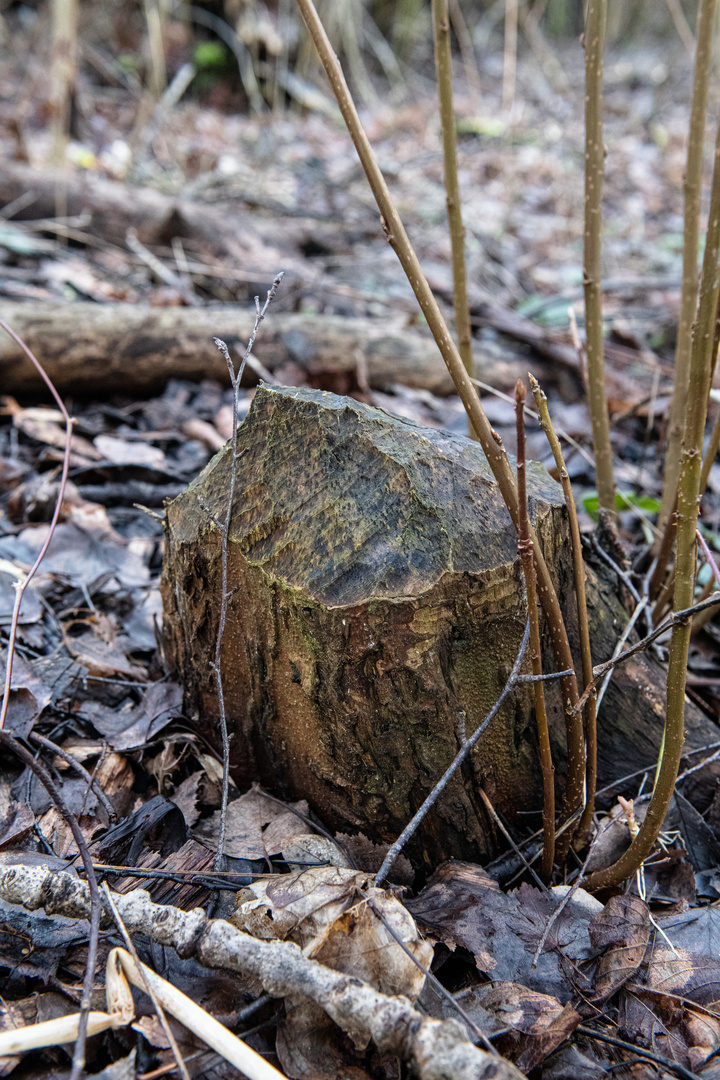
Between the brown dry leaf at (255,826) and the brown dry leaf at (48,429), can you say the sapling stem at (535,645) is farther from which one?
the brown dry leaf at (48,429)

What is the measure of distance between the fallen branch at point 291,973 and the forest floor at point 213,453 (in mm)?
87

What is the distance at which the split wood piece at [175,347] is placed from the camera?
2.96 m

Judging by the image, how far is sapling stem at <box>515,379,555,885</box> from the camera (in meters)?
0.91

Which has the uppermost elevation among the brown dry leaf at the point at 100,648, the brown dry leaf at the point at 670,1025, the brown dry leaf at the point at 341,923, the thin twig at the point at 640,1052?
the brown dry leaf at the point at 100,648

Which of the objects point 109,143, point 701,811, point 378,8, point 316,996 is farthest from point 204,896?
point 378,8

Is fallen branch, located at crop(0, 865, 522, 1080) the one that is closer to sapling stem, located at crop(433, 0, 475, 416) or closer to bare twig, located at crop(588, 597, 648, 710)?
bare twig, located at crop(588, 597, 648, 710)

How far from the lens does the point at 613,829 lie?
1.46 metres

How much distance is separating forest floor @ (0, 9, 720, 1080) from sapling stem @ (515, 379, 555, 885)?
0.41 feet

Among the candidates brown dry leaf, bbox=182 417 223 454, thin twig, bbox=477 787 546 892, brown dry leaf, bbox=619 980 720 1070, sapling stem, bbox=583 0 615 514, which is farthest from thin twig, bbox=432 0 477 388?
brown dry leaf, bbox=182 417 223 454

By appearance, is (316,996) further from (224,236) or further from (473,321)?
(224,236)

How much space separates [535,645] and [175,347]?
2.60m

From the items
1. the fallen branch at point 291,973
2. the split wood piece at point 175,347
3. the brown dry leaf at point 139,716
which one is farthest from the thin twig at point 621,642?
the split wood piece at point 175,347

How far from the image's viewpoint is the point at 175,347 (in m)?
3.21

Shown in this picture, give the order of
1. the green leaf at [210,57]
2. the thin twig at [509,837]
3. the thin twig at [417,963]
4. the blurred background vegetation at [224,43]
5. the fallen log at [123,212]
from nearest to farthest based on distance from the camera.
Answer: the thin twig at [417,963] → the thin twig at [509,837] → the fallen log at [123,212] → the blurred background vegetation at [224,43] → the green leaf at [210,57]
